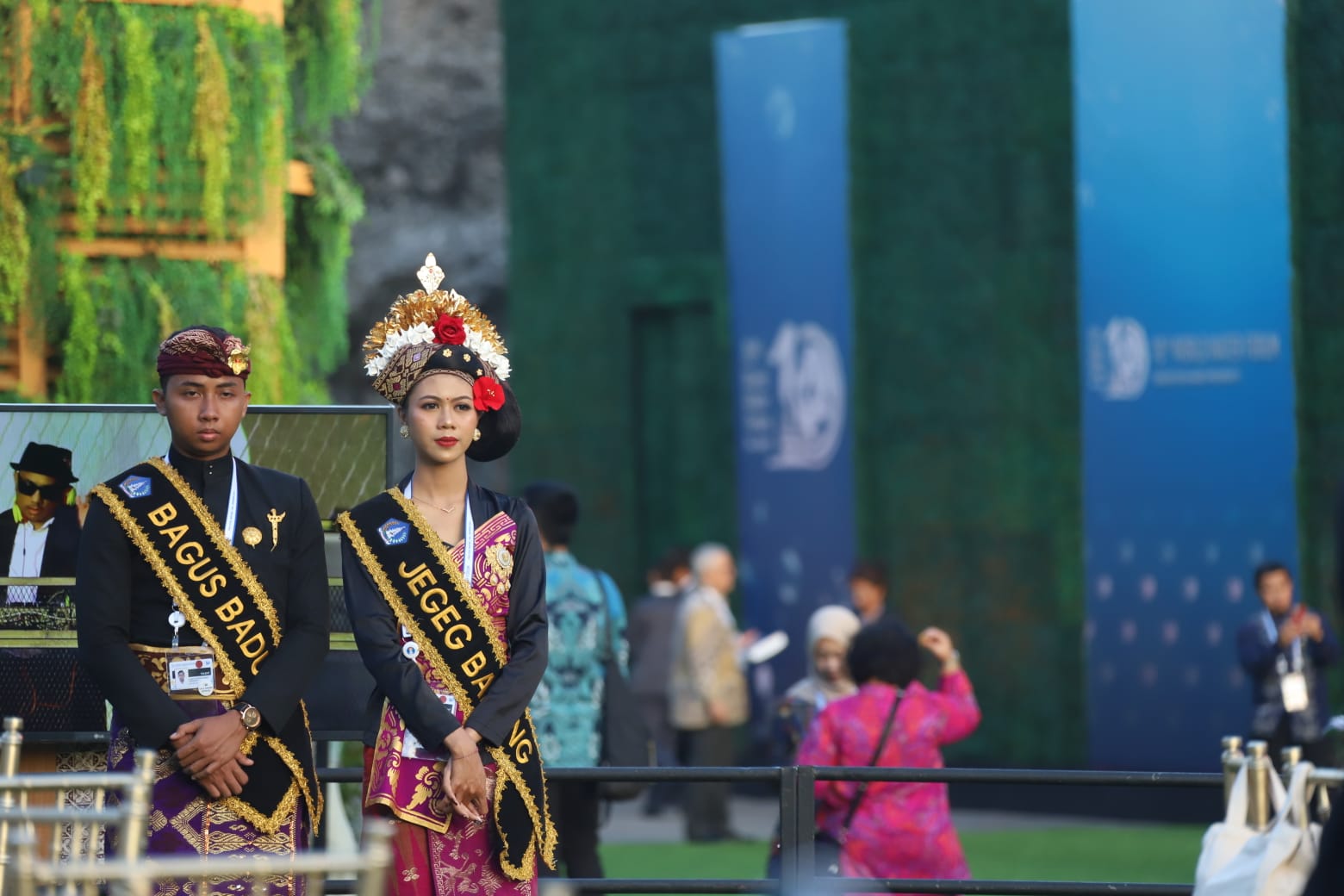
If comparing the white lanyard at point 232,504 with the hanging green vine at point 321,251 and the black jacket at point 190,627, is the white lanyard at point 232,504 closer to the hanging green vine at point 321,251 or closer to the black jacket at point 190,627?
the black jacket at point 190,627

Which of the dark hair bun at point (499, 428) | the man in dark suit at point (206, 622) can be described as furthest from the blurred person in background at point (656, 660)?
the man in dark suit at point (206, 622)

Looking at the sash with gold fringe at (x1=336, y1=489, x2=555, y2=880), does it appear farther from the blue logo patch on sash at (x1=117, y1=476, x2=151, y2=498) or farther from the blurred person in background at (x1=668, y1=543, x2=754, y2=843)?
the blurred person in background at (x1=668, y1=543, x2=754, y2=843)

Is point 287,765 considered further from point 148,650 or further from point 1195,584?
point 1195,584

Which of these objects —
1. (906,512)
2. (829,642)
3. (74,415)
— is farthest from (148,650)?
(906,512)

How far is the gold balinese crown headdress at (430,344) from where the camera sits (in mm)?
5320

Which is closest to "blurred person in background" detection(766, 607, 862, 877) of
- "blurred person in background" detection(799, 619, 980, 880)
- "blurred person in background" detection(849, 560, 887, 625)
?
"blurred person in background" detection(799, 619, 980, 880)

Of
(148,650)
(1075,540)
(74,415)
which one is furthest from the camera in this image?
(1075,540)

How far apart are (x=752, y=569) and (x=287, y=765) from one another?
1076cm

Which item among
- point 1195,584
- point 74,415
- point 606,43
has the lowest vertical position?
point 1195,584

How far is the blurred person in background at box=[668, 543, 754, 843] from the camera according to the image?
13.1 m

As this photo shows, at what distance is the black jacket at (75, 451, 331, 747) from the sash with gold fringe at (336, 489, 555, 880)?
0.56ft

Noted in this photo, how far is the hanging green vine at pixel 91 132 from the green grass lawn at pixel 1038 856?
4746 millimetres

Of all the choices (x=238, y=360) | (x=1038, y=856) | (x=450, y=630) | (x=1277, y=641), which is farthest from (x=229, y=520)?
(x=1038, y=856)

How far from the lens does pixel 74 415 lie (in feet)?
20.9
